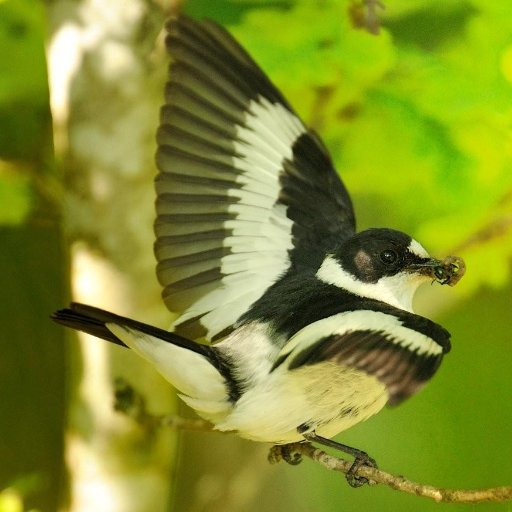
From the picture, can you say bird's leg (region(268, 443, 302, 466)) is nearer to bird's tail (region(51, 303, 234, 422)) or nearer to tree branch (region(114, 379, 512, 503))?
tree branch (region(114, 379, 512, 503))

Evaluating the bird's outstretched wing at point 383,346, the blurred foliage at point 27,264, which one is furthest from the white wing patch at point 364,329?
the blurred foliage at point 27,264

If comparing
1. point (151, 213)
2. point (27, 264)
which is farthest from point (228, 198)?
point (27, 264)

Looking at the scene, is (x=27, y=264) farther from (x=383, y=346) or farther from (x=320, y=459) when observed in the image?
(x=383, y=346)

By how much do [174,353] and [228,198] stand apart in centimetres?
27

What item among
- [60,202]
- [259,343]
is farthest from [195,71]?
[60,202]

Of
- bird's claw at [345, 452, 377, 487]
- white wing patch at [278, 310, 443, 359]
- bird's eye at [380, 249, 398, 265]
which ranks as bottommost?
bird's claw at [345, 452, 377, 487]

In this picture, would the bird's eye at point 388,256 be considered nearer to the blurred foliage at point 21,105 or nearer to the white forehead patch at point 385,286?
the white forehead patch at point 385,286

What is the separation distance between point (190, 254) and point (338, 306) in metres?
0.27

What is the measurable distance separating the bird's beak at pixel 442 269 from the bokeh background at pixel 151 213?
37 cm

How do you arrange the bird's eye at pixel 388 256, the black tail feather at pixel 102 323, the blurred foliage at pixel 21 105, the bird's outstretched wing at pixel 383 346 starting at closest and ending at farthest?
the bird's outstretched wing at pixel 383 346 < the black tail feather at pixel 102 323 < the bird's eye at pixel 388 256 < the blurred foliage at pixel 21 105

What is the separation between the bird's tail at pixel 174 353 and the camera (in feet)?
2.81

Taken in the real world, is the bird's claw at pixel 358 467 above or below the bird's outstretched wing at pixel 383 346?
below

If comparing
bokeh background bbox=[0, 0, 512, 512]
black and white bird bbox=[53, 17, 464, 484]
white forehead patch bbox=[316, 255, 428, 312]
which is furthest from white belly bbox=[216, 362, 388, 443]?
bokeh background bbox=[0, 0, 512, 512]

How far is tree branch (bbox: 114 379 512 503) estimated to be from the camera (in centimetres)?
69
